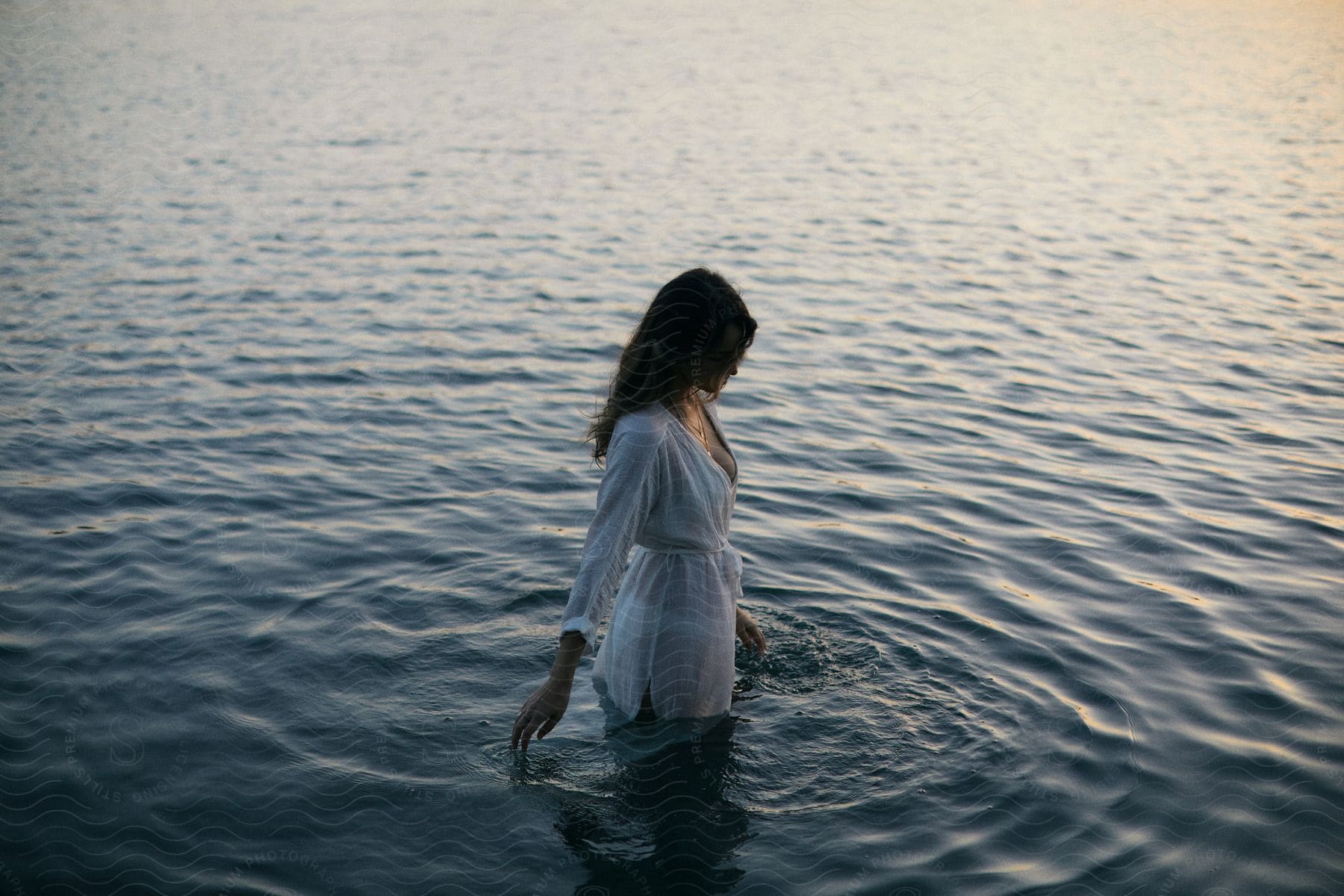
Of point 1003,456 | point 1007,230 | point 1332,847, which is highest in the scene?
point 1007,230

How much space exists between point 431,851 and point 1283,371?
31.1 feet

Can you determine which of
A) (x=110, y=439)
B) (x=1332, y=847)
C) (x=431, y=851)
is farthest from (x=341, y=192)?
(x=1332, y=847)

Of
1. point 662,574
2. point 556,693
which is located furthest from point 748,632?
point 556,693

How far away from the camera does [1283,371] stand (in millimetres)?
11062

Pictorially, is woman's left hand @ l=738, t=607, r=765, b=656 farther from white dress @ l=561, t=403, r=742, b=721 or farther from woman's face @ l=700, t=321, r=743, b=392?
woman's face @ l=700, t=321, r=743, b=392

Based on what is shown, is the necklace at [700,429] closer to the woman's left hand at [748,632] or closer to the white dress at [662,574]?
the white dress at [662,574]

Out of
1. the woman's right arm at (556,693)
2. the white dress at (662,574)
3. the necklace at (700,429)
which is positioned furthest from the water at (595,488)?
the necklace at (700,429)

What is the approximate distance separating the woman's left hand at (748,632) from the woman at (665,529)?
49cm

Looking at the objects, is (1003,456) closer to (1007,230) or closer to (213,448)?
(213,448)

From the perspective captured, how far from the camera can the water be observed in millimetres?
4953

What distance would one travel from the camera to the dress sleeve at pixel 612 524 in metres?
4.40

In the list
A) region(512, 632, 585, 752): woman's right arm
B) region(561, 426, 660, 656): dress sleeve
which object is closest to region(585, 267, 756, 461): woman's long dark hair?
region(561, 426, 660, 656): dress sleeve

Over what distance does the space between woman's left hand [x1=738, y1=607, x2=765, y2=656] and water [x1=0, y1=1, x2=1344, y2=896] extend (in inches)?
13.6

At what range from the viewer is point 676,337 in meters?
4.39
